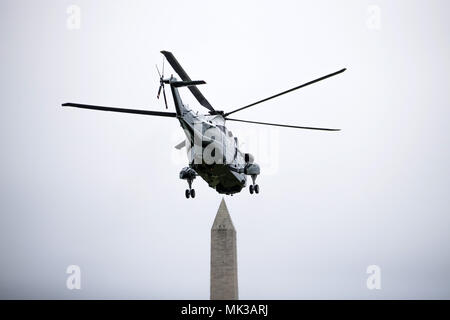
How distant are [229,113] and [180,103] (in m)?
4.01

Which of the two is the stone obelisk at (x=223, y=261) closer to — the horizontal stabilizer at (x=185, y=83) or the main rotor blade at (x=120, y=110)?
the main rotor blade at (x=120, y=110)

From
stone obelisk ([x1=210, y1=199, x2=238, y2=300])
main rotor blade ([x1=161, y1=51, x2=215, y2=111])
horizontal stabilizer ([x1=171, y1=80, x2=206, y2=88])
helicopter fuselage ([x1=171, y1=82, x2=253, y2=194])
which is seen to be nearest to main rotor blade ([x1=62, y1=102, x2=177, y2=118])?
helicopter fuselage ([x1=171, y1=82, x2=253, y2=194])

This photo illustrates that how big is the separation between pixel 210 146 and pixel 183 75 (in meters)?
5.07

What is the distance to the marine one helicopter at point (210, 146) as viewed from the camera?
23.6m

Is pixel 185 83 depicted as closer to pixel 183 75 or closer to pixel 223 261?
pixel 183 75

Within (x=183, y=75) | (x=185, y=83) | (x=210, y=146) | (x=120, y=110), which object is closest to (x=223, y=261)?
(x=210, y=146)

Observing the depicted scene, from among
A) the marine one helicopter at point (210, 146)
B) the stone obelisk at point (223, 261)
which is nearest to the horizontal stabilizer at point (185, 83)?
the marine one helicopter at point (210, 146)

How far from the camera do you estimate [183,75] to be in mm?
20750

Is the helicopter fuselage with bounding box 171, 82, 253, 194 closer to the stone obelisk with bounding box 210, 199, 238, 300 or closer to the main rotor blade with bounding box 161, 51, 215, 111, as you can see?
the main rotor blade with bounding box 161, 51, 215, 111
